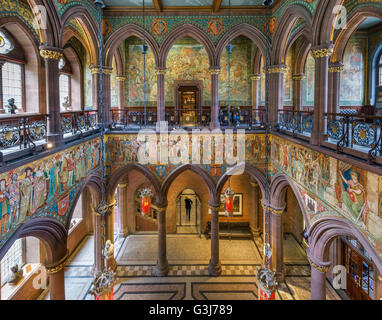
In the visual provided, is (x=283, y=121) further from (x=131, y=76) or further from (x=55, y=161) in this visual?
(x=131, y=76)

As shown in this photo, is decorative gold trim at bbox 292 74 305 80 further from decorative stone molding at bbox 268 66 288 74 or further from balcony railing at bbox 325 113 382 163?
balcony railing at bbox 325 113 382 163

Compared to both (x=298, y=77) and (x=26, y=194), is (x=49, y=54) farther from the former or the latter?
(x=298, y=77)

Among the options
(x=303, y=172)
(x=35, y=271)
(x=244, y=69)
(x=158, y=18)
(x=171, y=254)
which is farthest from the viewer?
(x=244, y=69)

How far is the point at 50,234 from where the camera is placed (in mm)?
8344

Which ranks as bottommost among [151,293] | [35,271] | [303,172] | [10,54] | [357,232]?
[151,293]

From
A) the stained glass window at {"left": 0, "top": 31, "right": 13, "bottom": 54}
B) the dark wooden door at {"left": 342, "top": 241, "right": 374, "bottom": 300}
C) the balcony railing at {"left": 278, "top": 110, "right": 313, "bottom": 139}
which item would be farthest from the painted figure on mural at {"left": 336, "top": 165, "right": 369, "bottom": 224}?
the stained glass window at {"left": 0, "top": 31, "right": 13, "bottom": 54}

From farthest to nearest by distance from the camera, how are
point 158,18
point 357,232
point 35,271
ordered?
1. point 158,18
2. point 35,271
3. point 357,232

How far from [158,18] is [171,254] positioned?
35.5 ft

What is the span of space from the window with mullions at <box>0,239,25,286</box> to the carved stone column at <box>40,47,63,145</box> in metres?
5.31

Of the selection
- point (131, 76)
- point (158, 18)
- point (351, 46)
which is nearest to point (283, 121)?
point (158, 18)

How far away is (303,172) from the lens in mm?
9117

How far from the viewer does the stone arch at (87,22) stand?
30.6 ft

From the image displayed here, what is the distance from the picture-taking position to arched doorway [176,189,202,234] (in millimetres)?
17661

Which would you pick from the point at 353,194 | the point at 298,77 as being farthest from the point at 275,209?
the point at 298,77
